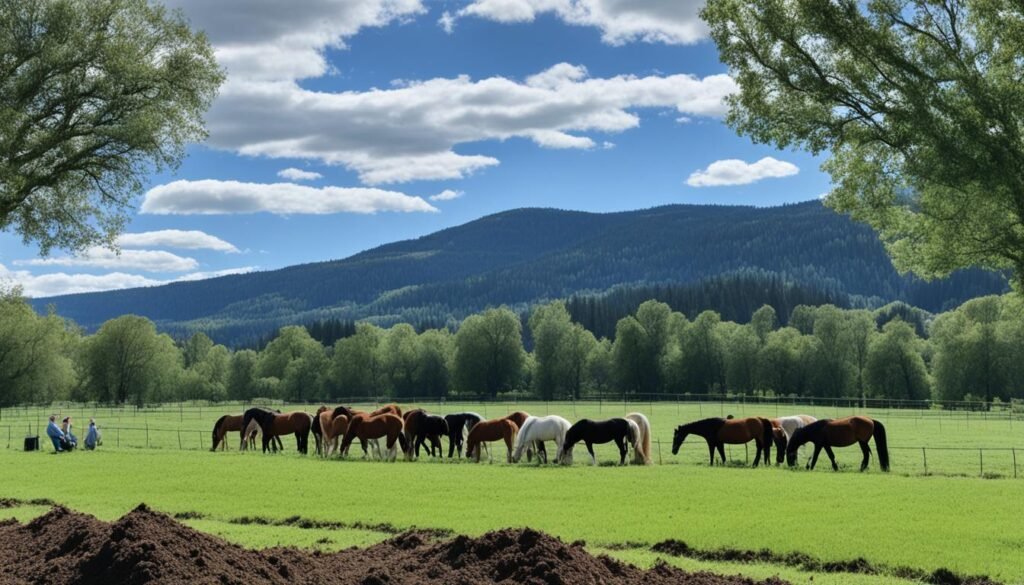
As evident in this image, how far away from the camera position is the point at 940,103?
15.2 meters

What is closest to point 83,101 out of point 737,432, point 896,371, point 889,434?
point 737,432

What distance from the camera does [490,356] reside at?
123 meters

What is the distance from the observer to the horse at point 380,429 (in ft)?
113

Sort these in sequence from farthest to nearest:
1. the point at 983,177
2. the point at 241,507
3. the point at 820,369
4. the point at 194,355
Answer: the point at 194,355, the point at 820,369, the point at 241,507, the point at 983,177

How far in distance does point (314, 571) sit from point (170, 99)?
51.1ft

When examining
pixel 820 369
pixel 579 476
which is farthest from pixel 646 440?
pixel 820 369

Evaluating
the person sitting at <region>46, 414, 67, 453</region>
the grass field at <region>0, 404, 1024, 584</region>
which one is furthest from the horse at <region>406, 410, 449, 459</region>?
the person sitting at <region>46, 414, 67, 453</region>

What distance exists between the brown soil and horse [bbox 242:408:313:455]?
2709 centimetres

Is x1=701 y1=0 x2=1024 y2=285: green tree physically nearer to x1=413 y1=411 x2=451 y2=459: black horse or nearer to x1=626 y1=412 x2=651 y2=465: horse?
x1=626 y1=412 x2=651 y2=465: horse

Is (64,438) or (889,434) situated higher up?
(64,438)

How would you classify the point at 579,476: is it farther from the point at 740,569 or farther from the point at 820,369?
the point at 820,369

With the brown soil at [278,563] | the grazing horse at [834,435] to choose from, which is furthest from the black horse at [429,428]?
the brown soil at [278,563]

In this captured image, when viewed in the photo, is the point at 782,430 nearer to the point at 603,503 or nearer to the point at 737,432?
the point at 737,432

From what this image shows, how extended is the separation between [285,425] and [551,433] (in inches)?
530
